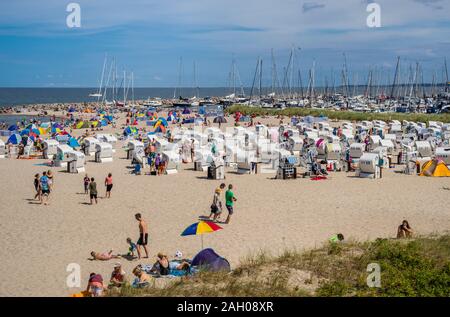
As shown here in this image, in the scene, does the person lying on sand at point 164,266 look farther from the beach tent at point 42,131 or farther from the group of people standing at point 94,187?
the beach tent at point 42,131

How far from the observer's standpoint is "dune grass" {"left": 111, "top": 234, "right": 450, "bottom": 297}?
7938mm

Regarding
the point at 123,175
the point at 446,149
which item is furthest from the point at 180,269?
the point at 446,149

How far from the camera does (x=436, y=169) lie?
21.4m

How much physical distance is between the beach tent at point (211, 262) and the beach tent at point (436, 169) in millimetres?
14171

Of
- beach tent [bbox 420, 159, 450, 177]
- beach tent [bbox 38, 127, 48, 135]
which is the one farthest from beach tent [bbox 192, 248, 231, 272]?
beach tent [bbox 38, 127, 48, 135]

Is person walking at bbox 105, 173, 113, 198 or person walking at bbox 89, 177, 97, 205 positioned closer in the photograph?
person walking at bbox 89, 177, 97, 205

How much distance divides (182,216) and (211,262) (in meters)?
5.19

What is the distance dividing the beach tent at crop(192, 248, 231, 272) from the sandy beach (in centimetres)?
99

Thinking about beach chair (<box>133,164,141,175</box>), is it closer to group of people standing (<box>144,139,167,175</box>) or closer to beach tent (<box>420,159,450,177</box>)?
group of people standing (<box>144,139,167,175</box>)

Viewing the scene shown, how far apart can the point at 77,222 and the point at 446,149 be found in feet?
55.9

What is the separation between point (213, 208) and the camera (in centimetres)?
1390

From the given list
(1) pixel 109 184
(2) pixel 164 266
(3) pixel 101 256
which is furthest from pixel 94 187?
(2) pixel 164 266

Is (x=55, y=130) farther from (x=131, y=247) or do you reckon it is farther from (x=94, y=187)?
(x=131, y=247)
